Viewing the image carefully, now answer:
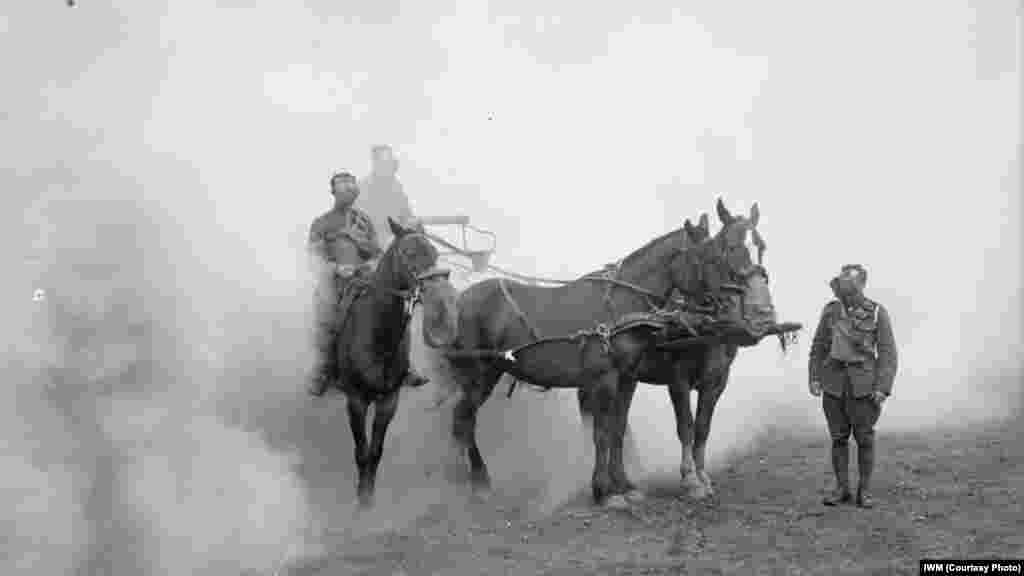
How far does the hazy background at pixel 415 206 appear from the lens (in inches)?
339

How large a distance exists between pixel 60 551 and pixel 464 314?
15.9 ft

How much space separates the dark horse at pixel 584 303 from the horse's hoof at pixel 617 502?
0.52 feet

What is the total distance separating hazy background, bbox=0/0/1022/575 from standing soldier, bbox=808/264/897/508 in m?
2.90

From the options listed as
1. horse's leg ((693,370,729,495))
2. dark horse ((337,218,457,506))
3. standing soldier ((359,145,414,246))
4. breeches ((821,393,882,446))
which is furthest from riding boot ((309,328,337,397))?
standing soldier ((359,145,414,246))

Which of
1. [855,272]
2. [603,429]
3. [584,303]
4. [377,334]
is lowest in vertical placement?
[603,429]

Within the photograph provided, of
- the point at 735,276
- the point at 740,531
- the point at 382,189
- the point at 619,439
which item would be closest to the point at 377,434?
the point at 619,439

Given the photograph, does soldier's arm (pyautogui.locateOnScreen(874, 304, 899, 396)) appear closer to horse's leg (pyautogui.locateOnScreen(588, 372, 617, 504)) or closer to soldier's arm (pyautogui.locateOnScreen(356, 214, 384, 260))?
horse's leg (pyautogui.locateOnScreen(588, 372, 617, 504))

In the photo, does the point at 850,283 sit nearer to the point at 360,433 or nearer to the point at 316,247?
the point at 360,433

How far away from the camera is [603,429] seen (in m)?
10.1

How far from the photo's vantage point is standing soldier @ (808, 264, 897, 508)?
9602 millimetres

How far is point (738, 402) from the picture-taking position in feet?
51.9

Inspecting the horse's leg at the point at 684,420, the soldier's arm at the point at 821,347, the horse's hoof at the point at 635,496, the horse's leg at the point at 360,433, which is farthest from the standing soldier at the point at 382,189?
the soldier's arm at the point at 821,347

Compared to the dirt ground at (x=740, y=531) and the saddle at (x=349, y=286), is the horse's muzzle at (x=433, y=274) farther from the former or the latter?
the dirt ground at (x=740, y=531)

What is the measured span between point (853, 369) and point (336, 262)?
527cm
